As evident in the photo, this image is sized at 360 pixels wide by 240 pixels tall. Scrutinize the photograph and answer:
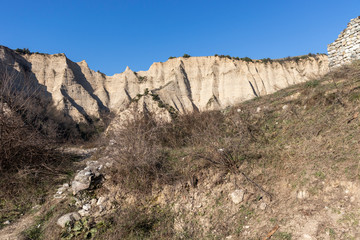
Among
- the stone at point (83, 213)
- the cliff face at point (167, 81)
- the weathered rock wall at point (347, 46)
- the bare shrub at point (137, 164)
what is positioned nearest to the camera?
the stone at point (83, 213)

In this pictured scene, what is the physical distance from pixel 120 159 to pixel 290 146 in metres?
4.60

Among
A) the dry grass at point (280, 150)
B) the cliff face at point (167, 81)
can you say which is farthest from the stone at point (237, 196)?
the cliff face at point (167, 81)

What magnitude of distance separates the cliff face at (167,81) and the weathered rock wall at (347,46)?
58.8 feet

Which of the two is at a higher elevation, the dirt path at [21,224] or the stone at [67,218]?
the dirt path at [21,224]

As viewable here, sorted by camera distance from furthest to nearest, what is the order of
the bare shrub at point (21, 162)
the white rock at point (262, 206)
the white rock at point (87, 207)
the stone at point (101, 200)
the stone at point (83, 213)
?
the bare shrub at point (21, 162)
the stone at point (101, 200)
the white rock at point (87, 207)
the stone at point (83, 213)
the white rock at point (262, 206)

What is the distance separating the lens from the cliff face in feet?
99.3

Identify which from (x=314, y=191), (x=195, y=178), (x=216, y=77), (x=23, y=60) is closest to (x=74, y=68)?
(x=23, y=60)

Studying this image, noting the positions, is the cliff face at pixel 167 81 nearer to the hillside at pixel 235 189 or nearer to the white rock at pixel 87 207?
the hillside at pixel 235 189

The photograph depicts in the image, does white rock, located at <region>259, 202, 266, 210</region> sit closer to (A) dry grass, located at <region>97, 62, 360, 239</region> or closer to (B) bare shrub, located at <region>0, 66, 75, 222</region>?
(A) dry grass, located at <region>97, 62, 360, 239</region>

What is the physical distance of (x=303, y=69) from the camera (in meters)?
33.7

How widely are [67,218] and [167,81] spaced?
31.6 metres

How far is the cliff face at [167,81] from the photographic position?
30.3m

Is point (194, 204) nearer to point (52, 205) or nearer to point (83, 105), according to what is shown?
point (52, 205)

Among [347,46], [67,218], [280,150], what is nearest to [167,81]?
[347,46]
